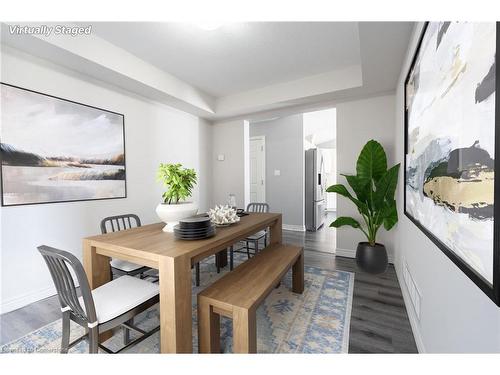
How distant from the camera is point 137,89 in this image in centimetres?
284

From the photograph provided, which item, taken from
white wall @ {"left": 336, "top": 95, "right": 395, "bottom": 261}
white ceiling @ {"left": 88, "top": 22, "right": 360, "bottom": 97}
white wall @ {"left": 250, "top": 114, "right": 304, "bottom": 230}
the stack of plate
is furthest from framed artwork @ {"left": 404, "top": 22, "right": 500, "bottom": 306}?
white wall @ {"left": 250, "top": 114, "right": 304, "bottom": 230}

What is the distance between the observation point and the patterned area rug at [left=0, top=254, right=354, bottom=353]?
4.90 ft

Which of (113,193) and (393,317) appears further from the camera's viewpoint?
(113,193)

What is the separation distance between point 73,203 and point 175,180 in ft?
5.26

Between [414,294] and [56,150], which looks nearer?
[414,294]

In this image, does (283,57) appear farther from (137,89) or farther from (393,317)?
(393,317)

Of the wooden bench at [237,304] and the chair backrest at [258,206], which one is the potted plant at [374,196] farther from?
the wooden bench at [237,304]

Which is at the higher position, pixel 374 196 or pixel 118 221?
pixel 374 196

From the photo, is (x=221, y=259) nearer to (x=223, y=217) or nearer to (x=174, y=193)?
(x=223, y=217)

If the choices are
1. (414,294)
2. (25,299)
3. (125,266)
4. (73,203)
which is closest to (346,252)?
(414,294)

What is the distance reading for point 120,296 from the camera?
4.16 ft
